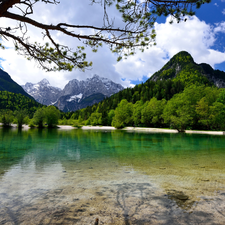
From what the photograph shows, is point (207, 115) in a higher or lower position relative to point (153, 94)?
lower

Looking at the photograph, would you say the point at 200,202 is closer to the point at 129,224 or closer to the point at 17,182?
the point at 129,224

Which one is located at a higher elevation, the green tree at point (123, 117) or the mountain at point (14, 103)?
the mountain at point (14, 103)

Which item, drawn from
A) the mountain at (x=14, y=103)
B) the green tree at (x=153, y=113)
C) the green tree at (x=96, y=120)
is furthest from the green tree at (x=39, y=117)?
the mountain at (x=14, y=103)

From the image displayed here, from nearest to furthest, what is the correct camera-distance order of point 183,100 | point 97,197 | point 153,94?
1. point 97,197
2. point 183,100
3. point 153,94

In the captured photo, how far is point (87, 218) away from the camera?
399cm

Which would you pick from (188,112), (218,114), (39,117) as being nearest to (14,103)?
(39,117)

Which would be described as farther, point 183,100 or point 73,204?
point 183,100

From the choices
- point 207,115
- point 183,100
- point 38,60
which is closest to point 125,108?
point 183,100

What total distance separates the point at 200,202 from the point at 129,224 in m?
2.65

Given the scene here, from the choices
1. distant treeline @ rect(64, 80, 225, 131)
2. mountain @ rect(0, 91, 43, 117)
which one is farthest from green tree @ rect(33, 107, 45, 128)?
mountain @ rect(0, 91, 43, 117)

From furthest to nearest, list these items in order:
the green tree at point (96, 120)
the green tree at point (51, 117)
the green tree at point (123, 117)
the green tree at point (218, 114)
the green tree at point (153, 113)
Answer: the green tree at point (96, 120) < the green tree at point (123, 117) < the green tree at point (51, 117) < the green tree at point (153, 113) < the green tree at point (218, 114)

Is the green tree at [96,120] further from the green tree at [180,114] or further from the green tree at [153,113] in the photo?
the green tree at [180,114]

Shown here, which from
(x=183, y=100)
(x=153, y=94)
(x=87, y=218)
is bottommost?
(x=87, y=218)

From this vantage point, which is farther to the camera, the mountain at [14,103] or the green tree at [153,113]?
the mountain at [14,103]
